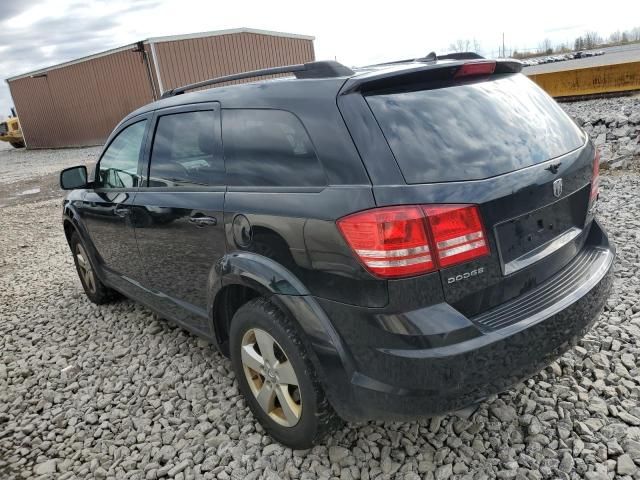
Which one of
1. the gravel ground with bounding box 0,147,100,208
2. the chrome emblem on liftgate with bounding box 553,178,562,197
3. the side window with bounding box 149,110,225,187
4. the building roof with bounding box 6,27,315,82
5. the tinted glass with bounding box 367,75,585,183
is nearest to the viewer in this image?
the tinted glass with bounding box 367,75,585,183

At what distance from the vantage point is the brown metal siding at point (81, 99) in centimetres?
2267

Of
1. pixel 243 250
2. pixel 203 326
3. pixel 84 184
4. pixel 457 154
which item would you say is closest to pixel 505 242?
pixel 457 154

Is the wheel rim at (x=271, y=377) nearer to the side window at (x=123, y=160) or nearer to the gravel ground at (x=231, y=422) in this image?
the gravel ground at (x=231, y=422)

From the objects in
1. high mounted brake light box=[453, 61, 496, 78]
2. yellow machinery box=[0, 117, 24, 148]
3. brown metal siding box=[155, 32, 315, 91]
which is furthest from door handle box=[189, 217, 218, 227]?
yellow machinery box=[0, 117, 24, 148]

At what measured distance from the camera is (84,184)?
13.0ft

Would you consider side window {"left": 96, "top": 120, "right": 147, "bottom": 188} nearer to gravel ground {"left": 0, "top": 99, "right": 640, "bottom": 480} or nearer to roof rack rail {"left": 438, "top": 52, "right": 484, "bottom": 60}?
gravel ground {"left": 0, "top": 99, "right": 640, "bottom": 480}

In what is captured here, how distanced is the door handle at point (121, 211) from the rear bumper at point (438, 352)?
1.96 meters

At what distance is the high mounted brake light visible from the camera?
218 centimetres

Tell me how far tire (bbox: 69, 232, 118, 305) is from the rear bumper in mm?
3226

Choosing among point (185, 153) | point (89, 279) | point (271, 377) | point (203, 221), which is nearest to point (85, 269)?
point (89, 279)

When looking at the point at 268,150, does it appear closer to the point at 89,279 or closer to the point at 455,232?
the point at 455,232

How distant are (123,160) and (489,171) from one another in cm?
268

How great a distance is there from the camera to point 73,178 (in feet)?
12.9

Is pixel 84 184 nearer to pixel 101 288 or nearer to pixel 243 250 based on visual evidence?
pixel 101 288
